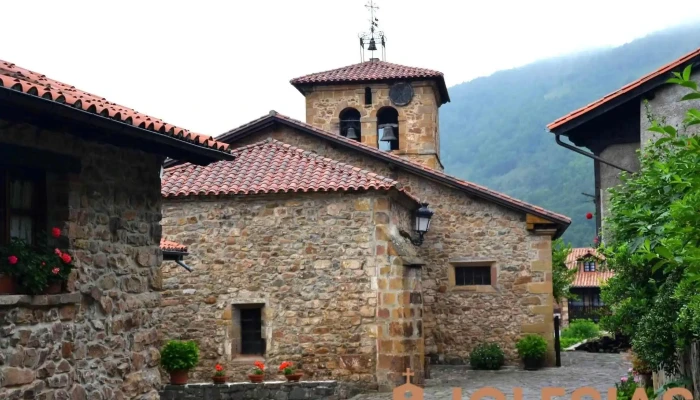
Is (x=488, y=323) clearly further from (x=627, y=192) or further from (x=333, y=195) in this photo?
(x=627, y=192)

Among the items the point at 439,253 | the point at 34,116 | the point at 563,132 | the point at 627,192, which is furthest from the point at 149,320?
the point at 439,253

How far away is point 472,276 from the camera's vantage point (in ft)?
68.0

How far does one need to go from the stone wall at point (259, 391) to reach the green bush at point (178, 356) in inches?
13.4

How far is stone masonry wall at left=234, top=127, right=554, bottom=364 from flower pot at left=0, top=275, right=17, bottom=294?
43.9ft

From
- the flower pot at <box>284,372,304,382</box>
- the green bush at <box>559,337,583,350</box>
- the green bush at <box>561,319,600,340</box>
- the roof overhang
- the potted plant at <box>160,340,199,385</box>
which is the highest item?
the roof overhang

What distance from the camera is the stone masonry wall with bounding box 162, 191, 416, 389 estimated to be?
52.6 ft

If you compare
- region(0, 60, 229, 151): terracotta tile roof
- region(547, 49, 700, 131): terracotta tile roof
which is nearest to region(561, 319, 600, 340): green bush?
region(547, 49, 700, 131): terracotta tile roof

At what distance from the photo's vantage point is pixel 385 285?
16.0 metres

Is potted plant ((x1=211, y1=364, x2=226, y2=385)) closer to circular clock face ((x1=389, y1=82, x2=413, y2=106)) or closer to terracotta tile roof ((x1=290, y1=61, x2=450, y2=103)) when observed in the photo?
terracotta tile roof ((x1=290, y1=61, x2=450, y2=103))

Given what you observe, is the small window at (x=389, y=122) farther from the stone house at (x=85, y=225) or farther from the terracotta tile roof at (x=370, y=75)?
the stone house at (x=85, y=225)

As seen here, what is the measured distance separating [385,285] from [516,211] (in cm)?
560

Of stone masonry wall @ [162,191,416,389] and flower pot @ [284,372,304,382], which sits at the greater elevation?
stone masonry wall @ [162,191,416,389]

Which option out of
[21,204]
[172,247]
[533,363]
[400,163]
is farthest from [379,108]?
[21,204]

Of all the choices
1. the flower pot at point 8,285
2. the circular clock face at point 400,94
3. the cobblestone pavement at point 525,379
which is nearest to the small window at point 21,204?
the flower pot at point 8,285
